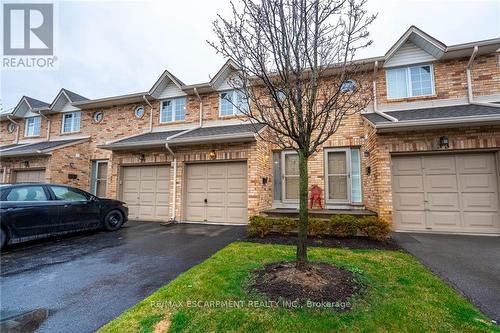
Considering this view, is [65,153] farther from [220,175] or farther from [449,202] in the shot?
[449,202]

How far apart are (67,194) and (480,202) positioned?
38.8ft

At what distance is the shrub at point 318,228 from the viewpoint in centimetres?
636

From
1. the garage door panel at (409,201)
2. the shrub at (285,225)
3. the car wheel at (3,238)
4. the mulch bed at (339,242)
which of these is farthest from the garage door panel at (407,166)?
the car wheel at (3,238)

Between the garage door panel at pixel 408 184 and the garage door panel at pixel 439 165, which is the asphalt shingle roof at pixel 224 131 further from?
the garage door panel at pixel 439 165

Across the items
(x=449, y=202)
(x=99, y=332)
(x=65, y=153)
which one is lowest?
(x=99, y=332)

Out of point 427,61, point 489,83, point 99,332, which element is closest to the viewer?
point 99,332

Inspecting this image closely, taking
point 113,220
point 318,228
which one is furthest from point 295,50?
point 113,220

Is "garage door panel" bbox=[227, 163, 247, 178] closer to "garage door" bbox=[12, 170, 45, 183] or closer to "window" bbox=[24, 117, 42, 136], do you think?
"garage door" bbox=[12, 170, 45, 183]

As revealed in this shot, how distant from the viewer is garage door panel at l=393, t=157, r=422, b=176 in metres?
7.15

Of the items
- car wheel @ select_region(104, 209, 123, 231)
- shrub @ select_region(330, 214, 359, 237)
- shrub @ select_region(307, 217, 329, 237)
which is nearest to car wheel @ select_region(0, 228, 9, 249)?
car wheel @ select_region(104, 209, 123, 231)

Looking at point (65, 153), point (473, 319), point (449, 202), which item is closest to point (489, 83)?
point (449, 202)

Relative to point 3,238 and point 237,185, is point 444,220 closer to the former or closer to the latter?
point 237,185

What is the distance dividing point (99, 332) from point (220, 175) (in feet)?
21.9

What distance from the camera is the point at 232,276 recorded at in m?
3.80
